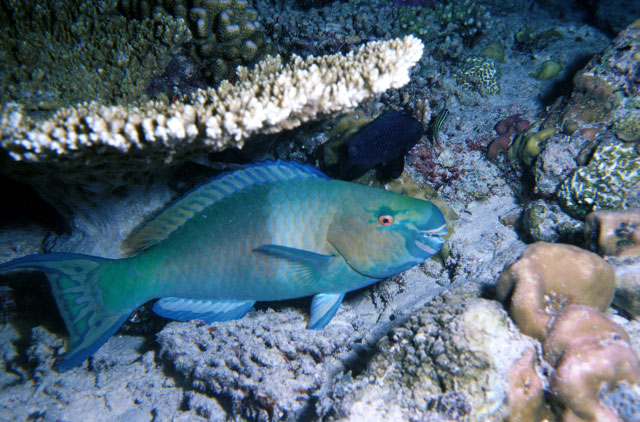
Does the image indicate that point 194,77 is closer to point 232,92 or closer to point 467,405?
point 232,92

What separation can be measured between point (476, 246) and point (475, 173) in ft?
3.54

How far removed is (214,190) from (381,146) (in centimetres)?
167

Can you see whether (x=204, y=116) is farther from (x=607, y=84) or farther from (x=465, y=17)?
(x=465, y=17)

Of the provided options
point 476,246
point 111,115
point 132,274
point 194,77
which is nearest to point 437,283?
point 476,246

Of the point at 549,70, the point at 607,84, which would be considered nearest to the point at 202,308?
the point at 607,84

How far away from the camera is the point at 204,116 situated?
203 centimetres

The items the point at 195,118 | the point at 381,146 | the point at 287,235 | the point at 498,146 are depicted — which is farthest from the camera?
the point at 498,146

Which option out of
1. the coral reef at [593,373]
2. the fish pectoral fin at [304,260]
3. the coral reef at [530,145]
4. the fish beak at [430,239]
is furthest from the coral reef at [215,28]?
the coral reef at [593,373]

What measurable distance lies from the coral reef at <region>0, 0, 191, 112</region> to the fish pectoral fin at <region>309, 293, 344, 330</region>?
8.93ft

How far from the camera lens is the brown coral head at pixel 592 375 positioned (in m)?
1.64

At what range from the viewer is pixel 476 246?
3.25 meters

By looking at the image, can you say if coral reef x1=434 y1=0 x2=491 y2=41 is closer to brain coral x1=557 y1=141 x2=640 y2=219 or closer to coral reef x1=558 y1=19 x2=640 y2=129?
coral reef x1=558 y1=19 x2=640 y2=129

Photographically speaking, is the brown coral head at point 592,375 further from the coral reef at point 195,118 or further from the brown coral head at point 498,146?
the brown coral head at point 498,146

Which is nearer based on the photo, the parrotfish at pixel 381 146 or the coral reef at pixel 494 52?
the parrotfish at pixel 381 146
